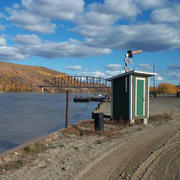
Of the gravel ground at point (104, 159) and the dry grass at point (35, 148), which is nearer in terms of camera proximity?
the gravel ground at point (104, 159)

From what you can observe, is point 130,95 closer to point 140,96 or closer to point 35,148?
point 140,96

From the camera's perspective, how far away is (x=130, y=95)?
41.7 feet

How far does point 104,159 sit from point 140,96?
285 inches

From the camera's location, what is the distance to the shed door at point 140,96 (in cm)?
1316

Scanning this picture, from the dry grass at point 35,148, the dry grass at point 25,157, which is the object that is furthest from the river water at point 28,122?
the dry grass at point 25,157

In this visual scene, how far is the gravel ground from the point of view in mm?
5453

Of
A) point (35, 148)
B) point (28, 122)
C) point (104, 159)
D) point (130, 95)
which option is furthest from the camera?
point (28, 122)

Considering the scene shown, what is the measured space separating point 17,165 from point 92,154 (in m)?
2.16

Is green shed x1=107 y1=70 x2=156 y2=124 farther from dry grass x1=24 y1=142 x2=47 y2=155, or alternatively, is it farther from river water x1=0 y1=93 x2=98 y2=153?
dry grass x1=24 y1=142 x2=47 y2=155

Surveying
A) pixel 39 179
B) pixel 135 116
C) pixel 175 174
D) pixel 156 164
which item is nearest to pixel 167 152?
pixel 156 164

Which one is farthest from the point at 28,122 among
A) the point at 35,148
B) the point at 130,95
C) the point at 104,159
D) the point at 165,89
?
the point at 165,89

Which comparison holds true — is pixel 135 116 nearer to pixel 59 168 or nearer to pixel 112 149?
pixel 112 149

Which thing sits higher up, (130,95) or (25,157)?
(130,95)

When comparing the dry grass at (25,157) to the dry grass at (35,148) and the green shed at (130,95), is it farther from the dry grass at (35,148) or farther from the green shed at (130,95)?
the green shed at (130,95)
